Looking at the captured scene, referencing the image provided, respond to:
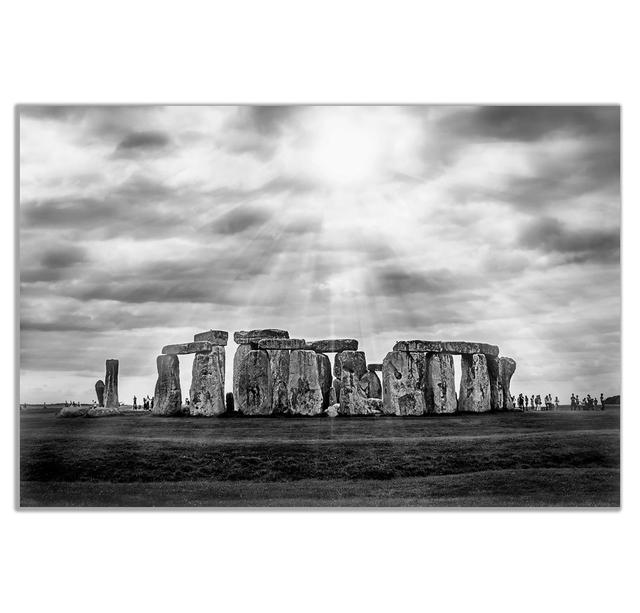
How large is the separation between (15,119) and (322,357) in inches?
309

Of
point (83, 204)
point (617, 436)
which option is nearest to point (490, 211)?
point (617, 436)

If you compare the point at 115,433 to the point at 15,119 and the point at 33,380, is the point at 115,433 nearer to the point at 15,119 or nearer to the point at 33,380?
the point at 33,380

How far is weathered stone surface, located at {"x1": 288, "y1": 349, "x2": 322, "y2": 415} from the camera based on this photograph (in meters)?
18.0

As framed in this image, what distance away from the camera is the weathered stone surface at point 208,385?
18.2 metres

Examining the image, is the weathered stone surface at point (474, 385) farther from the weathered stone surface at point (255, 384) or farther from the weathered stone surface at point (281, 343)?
the weathered stone surface at point (255, 384)

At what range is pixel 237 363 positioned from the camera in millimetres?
18984

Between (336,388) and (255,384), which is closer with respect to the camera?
(336,388)

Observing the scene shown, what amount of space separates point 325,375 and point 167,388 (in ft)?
11.4

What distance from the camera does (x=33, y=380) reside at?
600 inches

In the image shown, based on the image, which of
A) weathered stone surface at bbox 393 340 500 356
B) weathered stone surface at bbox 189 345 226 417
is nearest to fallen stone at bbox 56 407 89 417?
weathered stone surface at bbox 189 345 226 417

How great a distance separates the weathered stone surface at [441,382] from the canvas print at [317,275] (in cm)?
203

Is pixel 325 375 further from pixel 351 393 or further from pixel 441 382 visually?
pixel 441 382

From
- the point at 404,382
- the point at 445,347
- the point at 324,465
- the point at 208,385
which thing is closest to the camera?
the point at 324,465

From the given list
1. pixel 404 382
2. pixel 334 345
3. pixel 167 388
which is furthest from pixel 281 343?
pixel 404 382
